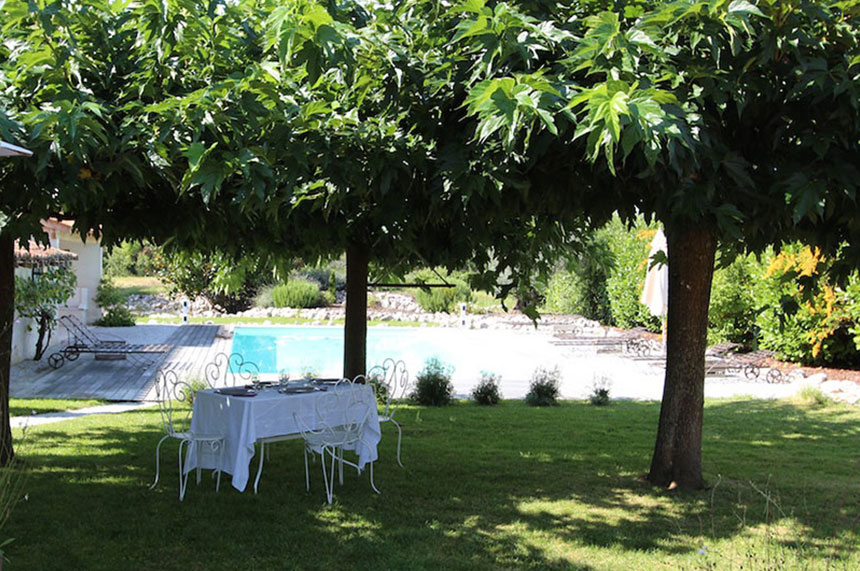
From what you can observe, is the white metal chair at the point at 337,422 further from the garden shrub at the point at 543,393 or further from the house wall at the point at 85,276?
the house wall at the point at 85,276

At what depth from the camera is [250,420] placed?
607cm

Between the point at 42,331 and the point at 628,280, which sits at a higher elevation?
the point at 628,280

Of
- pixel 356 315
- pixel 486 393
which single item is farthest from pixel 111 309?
pixel 356 315

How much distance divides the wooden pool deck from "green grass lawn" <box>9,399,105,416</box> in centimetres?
46

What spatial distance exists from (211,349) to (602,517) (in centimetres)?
1518

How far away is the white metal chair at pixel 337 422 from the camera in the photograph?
20.6 feet

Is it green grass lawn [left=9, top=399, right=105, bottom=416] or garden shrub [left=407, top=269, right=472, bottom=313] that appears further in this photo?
garden shrub [left=407, top=269, right=472, bottom=313]

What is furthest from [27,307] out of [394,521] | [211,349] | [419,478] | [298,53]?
[298,53]

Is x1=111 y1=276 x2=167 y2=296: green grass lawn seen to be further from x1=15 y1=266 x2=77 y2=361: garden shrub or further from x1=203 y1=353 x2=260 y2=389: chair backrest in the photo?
x1=203 y1=353 x2=260 y2=389: chair backrest

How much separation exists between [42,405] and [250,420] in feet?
21.2

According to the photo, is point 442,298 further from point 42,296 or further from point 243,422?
point 243,422

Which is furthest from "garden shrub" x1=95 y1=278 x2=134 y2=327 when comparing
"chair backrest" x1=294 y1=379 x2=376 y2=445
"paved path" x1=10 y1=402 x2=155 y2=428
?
"chair backrest" x1=294 y1=379 x2=376 y2=445

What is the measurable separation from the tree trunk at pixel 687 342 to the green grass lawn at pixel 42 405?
8.44 meters

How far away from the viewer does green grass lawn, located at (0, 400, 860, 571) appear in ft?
15.3
